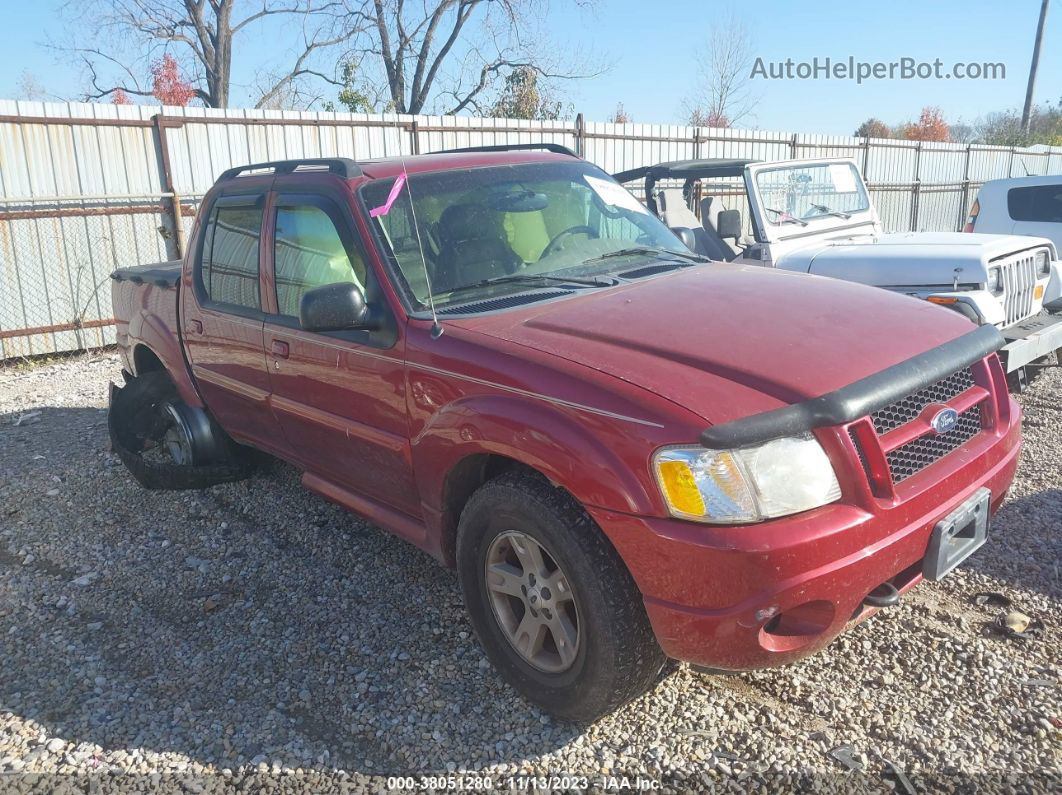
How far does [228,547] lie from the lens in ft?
14.3

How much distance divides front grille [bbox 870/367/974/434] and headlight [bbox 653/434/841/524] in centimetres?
36

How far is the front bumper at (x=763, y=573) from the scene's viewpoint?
224 cm

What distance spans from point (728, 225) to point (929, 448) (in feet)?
13.6

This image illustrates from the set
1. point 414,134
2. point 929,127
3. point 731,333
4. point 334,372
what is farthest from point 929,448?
point 929,127

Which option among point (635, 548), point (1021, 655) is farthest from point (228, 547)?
point (1021, 655)

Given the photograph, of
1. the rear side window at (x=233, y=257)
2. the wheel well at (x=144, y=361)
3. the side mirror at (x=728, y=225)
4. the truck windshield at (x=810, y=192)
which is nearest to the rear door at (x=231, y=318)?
the rear side window at (x=233, y=257)

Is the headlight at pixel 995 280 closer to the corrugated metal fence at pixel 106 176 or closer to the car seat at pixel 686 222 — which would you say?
the car seat at pixel 686 222

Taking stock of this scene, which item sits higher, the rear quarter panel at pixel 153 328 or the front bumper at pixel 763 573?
the rear quarter panel at pixel 153 328

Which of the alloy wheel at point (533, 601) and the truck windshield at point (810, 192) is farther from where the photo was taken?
the truck windshield at point (810, 192)

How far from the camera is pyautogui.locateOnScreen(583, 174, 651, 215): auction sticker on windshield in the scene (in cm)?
408

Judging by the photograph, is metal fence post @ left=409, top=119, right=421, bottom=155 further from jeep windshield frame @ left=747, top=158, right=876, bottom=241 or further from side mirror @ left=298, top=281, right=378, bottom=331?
side mirror @ left=298, top=281, right=378, bottom=331

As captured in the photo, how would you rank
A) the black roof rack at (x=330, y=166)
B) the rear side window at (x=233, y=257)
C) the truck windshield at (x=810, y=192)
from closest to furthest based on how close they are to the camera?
the black roof rack at (x=330, y=166) < the rear side window at (x=233, y=257) < the truck windshield at (x=810, y=192)

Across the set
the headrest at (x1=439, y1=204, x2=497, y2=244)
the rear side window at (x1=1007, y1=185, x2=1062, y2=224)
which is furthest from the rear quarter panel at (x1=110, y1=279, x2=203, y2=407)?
the rear side window at (x1=1007, y1=185, x2=1062, y2=224)

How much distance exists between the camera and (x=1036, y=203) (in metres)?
8.90
